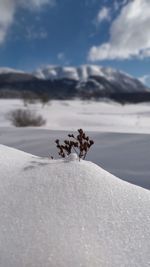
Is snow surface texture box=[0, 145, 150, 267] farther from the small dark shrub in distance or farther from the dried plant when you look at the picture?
the small dark shrub in distance

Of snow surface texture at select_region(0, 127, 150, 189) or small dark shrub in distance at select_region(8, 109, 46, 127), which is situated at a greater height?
small dark shrub in distance at select_region(8, 109, 46, 127)

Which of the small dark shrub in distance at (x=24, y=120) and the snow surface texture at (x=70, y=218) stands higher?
the small dark shrub in distance at (x=24, y=120)

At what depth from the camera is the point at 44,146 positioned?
578 centimetres

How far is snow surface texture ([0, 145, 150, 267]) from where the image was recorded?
1555 mm

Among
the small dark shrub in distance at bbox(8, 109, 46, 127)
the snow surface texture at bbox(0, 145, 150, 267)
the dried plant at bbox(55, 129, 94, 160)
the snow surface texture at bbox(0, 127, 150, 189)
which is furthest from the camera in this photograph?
the small dark shrub in distance at bbox(8, 109, 46, 127)

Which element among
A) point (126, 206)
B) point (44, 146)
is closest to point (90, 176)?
Result: point (126, 206)

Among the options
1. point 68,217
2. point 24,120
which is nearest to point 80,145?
point 68,217

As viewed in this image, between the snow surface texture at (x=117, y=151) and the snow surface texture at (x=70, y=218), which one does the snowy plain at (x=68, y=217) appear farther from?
the snow surface texture at (x=117, y=151)

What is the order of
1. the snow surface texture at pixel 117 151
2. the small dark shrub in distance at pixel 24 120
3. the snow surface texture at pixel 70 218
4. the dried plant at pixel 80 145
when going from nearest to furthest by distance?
the snow surface texture at pixel 70 218, the dried plant at pixel 80 145, the snow surface texture at pixel 117 151, the small dark shrub in distance at pixel 24 120

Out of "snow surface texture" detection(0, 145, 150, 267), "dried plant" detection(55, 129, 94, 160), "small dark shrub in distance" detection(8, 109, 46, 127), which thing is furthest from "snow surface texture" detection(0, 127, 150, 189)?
"small dark shrub in distance" detection(8, 109, 46, 127)

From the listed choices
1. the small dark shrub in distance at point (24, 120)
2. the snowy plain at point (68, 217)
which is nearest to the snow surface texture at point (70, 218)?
the snowy plain at point (68, 217)

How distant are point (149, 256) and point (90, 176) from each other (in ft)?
1.74

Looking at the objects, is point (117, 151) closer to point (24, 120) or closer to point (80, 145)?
point (80, 145)

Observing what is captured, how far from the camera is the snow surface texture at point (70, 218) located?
61.2 inches
